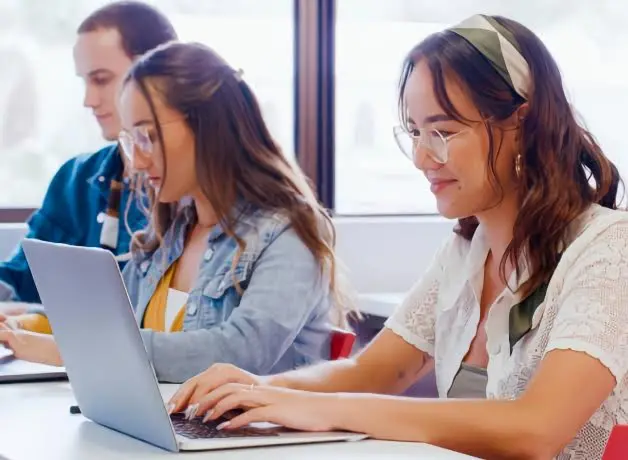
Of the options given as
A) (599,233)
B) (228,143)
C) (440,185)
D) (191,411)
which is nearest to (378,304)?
(228,143)

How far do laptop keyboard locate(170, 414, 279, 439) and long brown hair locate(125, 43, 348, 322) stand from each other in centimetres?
72

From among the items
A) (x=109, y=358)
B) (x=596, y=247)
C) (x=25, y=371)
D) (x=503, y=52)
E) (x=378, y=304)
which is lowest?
(x=378, y=304)

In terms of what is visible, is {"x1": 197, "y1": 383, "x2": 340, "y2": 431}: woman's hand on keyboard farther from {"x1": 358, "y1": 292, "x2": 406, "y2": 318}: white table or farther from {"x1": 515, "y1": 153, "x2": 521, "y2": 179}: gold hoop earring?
{"x1": 358, "y1": 292, "x2": 406, "y2": 318}: white table

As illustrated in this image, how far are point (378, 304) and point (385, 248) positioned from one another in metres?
0.40

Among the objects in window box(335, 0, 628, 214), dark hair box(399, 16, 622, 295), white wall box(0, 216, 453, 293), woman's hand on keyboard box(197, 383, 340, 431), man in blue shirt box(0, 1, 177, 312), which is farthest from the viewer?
window box(335, 0, 628, 214)

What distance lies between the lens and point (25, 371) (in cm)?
191

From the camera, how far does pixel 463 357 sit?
176cm

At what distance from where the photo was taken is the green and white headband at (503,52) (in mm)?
1637

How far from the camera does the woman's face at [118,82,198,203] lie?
2160 mm

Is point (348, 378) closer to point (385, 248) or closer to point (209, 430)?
point (209, 430)

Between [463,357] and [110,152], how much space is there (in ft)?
4.53

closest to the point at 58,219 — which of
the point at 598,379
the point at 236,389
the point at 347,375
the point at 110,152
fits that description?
the point at 110,152

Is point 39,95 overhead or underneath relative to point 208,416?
overhead

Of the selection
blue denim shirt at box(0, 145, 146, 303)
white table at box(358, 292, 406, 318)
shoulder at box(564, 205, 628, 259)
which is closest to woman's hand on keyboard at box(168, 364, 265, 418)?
shoulder at box(564, 205, 628, 259)
